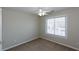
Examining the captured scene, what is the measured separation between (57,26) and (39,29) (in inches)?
12.9

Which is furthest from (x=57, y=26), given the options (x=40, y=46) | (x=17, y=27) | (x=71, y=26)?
(x=17, y=27)

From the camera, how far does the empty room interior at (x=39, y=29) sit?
1.12 m

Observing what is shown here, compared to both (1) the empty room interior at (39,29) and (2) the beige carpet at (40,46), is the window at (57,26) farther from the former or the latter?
(2) the beige carpet at (40,46)

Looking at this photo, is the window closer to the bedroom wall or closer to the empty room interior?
the empty room interior

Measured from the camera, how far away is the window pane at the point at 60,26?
3.87 ft

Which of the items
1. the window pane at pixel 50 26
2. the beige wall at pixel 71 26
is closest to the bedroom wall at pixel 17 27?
the window pane at pixel 50 26

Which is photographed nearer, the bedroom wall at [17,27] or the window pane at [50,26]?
the bedroom wall at [17,27]

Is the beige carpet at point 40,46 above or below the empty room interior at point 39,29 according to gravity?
below

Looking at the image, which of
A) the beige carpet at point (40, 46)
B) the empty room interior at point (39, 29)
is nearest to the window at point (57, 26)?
the empty room interior at point (39, 29)

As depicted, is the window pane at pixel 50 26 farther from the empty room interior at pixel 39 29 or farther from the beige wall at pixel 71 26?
the beige wall at pixel 71 26
